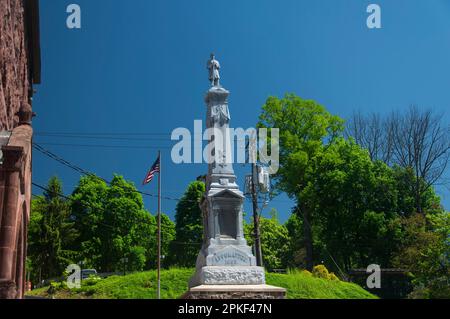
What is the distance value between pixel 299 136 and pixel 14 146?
33119 millimetres

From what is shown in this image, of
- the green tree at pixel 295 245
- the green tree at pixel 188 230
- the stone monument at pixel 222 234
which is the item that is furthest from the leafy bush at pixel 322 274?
the green tree at pixel 188 230

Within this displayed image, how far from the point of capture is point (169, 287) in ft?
85.6

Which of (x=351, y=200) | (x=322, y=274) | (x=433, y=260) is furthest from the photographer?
(x=351, y=200)

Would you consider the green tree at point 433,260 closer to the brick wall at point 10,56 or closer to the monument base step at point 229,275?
the monument base step at point 229,275

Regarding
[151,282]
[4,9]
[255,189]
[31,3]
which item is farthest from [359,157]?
[4,9]

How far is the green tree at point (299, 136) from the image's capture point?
37875 millimetres

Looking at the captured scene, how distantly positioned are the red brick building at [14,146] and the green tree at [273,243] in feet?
136

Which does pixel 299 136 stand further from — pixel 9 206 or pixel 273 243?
pixel 9 206

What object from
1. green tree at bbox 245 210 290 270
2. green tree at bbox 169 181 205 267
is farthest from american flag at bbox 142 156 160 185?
green tree at bbox 245 210 290 270

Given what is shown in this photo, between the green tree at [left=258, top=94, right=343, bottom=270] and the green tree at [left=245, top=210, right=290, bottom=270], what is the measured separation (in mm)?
17003

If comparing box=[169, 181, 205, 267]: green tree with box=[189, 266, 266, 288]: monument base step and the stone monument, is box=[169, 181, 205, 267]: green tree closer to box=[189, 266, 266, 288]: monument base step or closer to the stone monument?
the stone monument

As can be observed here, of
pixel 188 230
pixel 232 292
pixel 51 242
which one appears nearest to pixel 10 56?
pixel 232 292

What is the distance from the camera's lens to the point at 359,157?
38.2m

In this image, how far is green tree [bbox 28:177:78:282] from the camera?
43.6m
